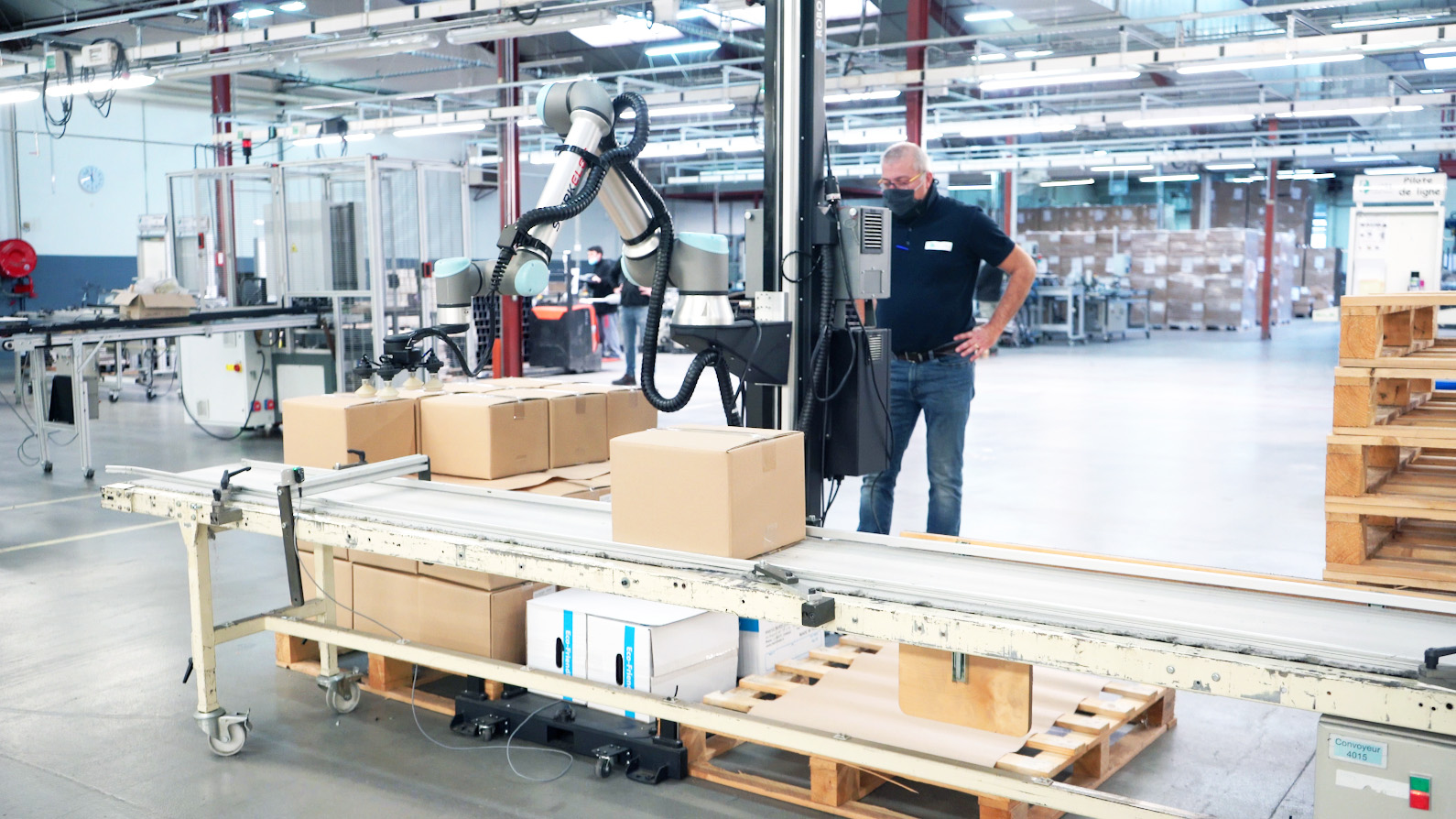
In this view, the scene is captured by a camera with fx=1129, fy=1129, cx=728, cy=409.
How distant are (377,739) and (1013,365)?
12.7m

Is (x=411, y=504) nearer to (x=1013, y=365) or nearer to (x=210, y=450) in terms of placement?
(x=210, y=450)

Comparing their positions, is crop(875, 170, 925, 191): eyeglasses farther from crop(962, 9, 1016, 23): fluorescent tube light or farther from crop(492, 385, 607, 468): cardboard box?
crop(962, 9, 1016, 23): fluorescent tube light

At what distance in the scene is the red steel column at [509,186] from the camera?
11648 mm

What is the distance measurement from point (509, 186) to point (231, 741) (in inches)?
380

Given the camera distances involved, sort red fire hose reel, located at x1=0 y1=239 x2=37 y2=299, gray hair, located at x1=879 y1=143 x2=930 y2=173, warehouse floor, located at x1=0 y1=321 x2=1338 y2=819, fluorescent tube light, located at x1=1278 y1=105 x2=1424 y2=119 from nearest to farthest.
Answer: warehouse floor, located at x1=0 y1=321 x2=1338 y2=819
gray hair, located at x1=879 y1=143 x2=930 y2=173
fluorescent tube light, located at x1=1278 y1=105 x2=1424 y2=119
red fire hose reel, located at x1=0 y1=239 x2=37 y2=299

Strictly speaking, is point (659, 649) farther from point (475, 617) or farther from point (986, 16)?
point (986, 16)

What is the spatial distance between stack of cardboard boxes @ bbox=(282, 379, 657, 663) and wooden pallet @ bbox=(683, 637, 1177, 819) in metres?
0.75

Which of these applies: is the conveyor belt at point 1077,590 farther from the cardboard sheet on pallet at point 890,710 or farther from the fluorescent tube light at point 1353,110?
the fluorescent tube light at point 1353,110

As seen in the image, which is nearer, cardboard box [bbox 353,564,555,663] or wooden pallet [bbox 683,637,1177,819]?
wooden pallet [bbox 683,637,1177,819]

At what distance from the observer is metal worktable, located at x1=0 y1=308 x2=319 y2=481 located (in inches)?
277

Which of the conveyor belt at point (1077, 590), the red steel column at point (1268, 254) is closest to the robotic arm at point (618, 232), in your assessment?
the conveyor belt at point (1077, 590)

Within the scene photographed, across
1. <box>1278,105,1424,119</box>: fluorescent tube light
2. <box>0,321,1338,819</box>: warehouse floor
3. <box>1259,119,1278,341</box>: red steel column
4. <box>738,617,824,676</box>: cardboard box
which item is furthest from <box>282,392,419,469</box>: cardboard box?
<box>1259,119,1278,341</box>: red steel column

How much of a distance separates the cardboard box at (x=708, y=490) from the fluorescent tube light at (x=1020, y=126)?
1230 centimetres

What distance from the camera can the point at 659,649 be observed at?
303 cm
